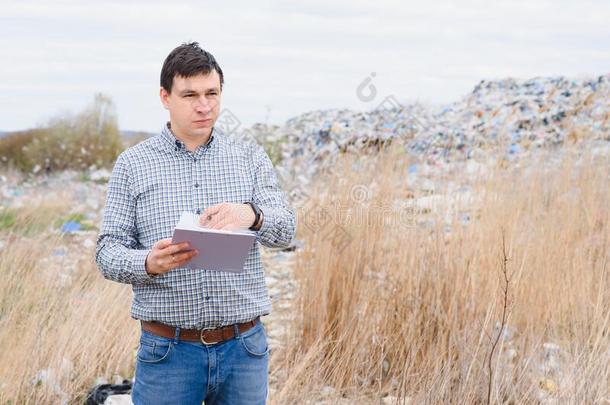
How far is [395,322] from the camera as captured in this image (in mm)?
3904

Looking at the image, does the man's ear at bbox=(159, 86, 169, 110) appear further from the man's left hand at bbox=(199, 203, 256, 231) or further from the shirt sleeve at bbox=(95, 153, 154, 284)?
the man's left hand at bbox=(199, 203, 256, 231)

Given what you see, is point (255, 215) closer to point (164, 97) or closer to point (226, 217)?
point (226, 217)

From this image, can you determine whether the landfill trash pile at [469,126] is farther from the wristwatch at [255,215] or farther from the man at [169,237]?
the wristwatch at [255,215]

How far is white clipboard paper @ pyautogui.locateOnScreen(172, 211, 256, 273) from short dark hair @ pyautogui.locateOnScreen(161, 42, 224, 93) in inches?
17.1

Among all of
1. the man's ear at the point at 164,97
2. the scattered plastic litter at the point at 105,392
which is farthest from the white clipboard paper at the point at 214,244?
the scattered plastic litter at the point at 105,392

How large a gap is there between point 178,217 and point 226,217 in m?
0.26

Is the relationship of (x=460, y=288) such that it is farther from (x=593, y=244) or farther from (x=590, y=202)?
(x=590, y=202)

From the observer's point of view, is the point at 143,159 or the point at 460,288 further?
the point at 460,288

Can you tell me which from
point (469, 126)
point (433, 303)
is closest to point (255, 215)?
point (433, 303)

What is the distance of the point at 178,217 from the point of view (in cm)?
228

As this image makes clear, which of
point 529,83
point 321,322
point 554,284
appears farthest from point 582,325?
point 529,83

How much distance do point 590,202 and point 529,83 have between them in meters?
11.8

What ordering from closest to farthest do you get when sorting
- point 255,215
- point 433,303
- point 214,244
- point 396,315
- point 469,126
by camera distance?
point 214,244 < point 255,215 < point 433,303 < point 396,315 < point 469,126

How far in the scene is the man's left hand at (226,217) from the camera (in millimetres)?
2055
